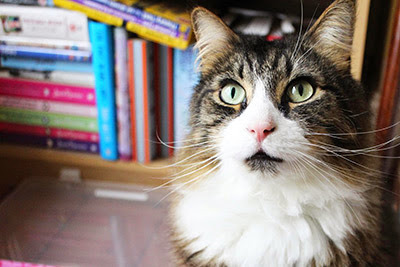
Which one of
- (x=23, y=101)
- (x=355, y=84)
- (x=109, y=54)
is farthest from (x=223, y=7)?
(x=23, y=101)

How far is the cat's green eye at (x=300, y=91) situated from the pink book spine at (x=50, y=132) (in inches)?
31.3

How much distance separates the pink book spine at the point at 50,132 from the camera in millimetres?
1412

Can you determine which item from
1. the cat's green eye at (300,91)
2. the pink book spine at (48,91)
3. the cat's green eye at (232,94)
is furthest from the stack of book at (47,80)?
the cat's green eye at (300,91)

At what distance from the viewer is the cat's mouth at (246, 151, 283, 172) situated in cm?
73

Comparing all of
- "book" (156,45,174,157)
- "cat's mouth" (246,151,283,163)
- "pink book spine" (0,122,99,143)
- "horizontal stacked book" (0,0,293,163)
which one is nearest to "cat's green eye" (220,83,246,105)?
"cat's mouth" (246,151,283,163)

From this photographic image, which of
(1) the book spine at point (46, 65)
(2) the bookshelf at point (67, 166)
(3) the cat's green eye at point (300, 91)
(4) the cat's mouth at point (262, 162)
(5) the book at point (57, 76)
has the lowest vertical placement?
(2) the bookshelf at point (67, 166)

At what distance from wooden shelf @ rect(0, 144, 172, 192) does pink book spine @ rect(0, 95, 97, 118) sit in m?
0.13

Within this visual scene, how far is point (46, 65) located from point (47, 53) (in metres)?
0.04

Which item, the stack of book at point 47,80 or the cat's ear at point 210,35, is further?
the stack of book at point 47,80

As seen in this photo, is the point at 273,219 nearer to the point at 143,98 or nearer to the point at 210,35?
the point at 210,35

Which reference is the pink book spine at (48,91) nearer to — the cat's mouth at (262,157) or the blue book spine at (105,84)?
the blue book spine at (105,84)

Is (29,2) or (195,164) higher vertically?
(29,2)

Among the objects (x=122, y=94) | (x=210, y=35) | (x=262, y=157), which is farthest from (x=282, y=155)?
(x=122, y=94)

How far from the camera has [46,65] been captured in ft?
4.46
